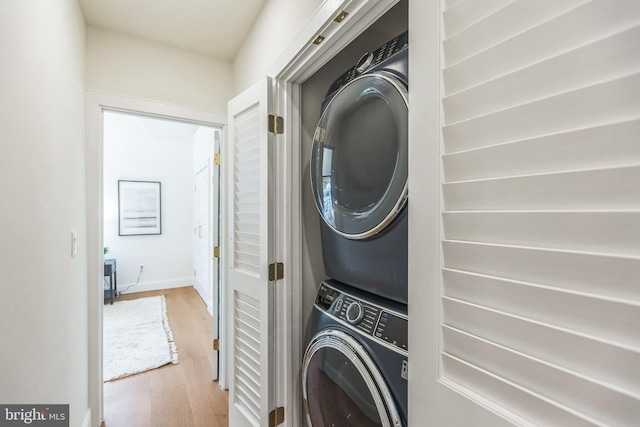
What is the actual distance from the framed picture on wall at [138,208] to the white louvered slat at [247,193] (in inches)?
151

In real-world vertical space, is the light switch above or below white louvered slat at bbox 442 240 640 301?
below

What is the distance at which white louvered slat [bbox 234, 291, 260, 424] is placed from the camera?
151 centimetres

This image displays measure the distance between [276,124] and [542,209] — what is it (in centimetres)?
123

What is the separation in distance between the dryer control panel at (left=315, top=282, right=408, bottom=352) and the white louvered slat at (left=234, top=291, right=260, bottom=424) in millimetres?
516

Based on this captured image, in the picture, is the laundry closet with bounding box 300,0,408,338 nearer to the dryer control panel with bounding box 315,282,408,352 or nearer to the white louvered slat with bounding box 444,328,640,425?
the dryer control panel with bounding box 315,282,408,352

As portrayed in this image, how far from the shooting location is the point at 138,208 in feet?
15.4

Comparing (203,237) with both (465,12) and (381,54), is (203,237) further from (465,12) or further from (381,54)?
(465,12)

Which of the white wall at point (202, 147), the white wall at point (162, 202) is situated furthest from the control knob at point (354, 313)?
the white wall at point (162, 202)

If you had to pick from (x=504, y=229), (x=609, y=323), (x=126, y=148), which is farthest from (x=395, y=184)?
(x=126, y=148)

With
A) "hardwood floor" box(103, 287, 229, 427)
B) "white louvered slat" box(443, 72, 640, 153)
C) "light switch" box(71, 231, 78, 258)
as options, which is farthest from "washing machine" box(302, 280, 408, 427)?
"light switch" box(71, 231, 78, 258)

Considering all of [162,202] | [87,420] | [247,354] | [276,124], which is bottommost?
[87,420]

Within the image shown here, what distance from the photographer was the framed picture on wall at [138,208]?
15.0 feet

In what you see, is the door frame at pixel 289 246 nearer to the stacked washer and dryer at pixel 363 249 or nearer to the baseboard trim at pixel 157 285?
the stacked washer and dryer at pixel 363 249

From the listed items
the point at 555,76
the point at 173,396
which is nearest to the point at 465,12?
the point at 555,76
